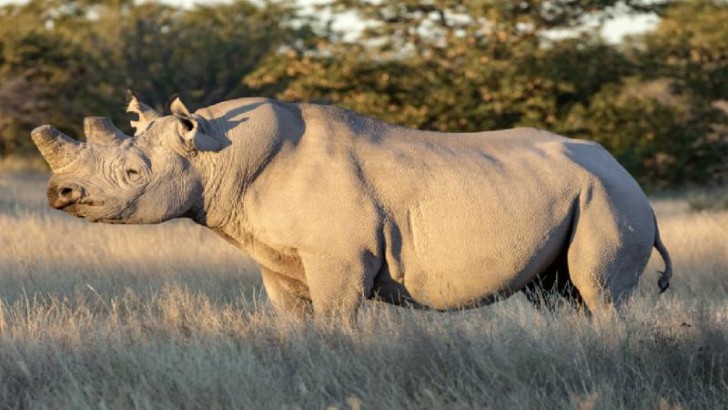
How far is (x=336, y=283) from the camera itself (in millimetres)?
6098

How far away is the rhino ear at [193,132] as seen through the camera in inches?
242

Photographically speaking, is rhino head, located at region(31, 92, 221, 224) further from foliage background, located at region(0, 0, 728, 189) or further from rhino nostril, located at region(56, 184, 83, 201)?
foliage background, located at region(0, 0, 728, 189)

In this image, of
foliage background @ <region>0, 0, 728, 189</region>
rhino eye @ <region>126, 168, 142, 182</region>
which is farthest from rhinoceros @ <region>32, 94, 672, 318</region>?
foliage background @ <region>0, 0, 728, 189</region>

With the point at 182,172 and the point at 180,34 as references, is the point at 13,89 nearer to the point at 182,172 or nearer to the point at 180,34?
the point at 180,34

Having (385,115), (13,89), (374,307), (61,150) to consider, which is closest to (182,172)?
(61,150)

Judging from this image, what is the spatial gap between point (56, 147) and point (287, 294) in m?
1.39

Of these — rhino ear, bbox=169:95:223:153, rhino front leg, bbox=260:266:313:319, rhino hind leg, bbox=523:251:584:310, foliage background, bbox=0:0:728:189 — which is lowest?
foliage background, bbox=0:0:728:189

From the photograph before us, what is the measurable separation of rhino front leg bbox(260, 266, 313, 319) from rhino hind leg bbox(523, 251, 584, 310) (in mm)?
1232

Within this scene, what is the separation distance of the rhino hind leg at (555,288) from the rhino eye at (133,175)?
215cm

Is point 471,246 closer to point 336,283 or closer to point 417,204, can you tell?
point 417,204

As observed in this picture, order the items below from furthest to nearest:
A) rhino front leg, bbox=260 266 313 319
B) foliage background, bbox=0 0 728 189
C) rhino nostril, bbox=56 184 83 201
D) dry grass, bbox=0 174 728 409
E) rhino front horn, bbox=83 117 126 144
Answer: foliage background, bbox=0 0 728 189
rhino front leg, bbox=260 266 313 319
rhino front horn, bbox=83 117 126 144
rhino nostril, bbox=56 184 83 201
dry grass, bbox=0 174 728 409

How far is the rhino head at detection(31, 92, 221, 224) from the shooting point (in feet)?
20.0

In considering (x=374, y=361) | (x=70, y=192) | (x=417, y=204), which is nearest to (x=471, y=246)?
(x=417, y=204)

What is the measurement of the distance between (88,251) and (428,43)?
1647cm
